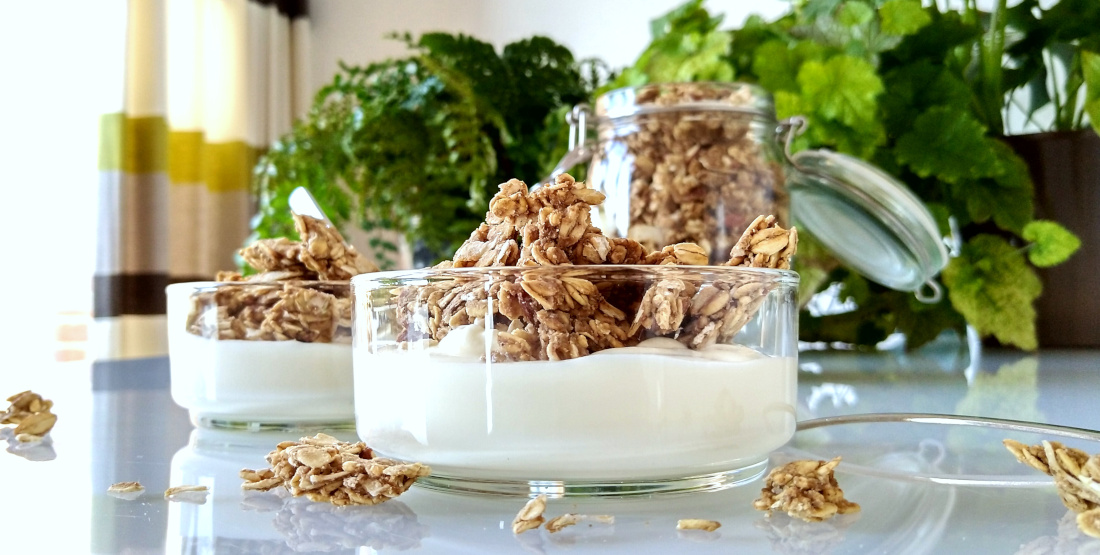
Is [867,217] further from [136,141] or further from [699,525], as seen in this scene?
[136,141]

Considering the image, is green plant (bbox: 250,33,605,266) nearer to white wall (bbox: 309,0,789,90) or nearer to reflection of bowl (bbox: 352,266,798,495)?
reflection of bowl (bbox: 352,266,798,495)

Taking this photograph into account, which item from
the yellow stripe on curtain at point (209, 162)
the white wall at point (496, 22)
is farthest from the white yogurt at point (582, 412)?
the yellow stripe on curtain at point (209, 162)

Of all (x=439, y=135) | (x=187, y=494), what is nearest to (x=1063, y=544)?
(x=187, y=494)

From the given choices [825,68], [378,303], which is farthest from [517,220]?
[825,68]

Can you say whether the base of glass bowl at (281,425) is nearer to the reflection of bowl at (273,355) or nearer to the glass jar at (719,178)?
the reflection of bowl at (273,355)

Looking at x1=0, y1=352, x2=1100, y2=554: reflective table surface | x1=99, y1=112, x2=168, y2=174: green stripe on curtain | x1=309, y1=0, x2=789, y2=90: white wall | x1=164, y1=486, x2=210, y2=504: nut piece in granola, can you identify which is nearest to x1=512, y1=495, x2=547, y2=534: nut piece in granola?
x1=0, y1=352, x2=1100, y2=554: reflective table surface
